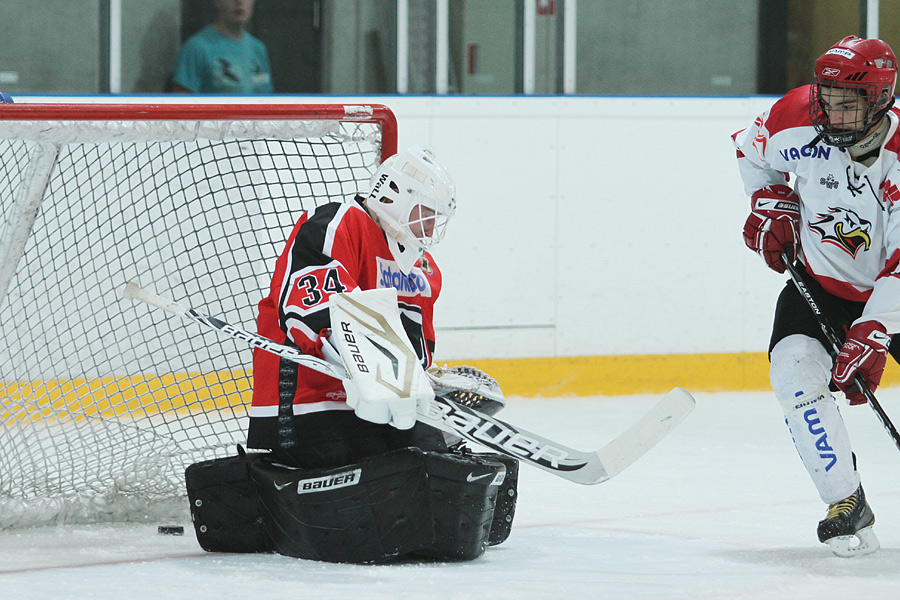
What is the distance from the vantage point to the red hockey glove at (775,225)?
2664 mm

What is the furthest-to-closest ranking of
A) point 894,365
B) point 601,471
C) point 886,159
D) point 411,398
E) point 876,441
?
1. point 894,365
2. point 876,441
3. point 886,159
4. point 601,471
5. point 411,398

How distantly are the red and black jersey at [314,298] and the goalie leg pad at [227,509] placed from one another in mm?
74

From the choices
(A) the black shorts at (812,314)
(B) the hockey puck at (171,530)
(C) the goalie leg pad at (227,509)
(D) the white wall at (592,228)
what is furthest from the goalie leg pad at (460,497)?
(D) the white wall at (592,228)

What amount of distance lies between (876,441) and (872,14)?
2.12m

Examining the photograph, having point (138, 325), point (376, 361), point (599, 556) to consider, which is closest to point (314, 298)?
point (376, 361)

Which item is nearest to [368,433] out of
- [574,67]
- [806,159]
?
A: [806,159]

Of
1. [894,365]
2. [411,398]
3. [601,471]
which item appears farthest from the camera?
[894,365]

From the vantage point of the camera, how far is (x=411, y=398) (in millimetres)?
2152

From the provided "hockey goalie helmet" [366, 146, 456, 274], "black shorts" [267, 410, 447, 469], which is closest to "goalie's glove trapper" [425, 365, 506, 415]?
"black shorts" [267, 410, 447, 469]

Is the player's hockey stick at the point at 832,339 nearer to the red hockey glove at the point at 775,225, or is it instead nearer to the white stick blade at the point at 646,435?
the red hockey glove at the point at 775,225

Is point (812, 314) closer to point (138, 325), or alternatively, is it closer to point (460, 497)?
point (460, 497)

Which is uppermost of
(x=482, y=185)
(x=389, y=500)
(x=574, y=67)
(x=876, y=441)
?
(x=574, y=67)

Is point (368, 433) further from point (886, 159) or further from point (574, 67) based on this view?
point (574, 67)

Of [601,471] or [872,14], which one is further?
[872,14]
